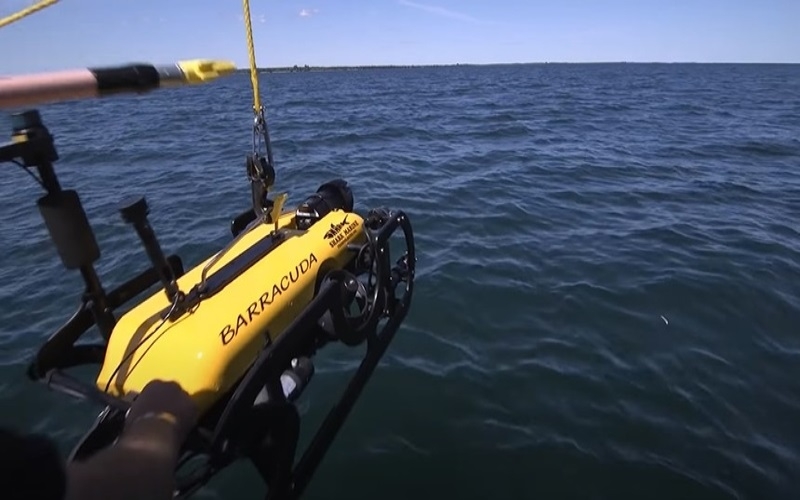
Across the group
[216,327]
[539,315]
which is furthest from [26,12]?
[539,315]

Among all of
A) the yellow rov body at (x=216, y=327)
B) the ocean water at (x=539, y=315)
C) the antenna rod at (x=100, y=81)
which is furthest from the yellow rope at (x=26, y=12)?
the ocean water at (x=539, y=315)

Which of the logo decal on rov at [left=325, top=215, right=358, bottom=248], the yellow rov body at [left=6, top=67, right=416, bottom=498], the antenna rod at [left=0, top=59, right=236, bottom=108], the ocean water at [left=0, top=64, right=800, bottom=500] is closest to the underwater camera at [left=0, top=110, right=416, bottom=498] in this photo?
the yellow rov body at [left=6, top=67, right=416, bottom=498]

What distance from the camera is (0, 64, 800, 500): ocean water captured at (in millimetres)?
3500

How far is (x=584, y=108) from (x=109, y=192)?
834 inches

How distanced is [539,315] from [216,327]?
3818mm

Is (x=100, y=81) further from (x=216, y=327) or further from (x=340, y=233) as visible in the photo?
(x=340, y=233)

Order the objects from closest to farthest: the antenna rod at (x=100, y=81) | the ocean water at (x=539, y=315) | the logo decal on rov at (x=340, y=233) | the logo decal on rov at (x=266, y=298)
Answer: the antenna rod at (x=100, y=81) < the logo decal on rov at (x=266, y=298) < the logo decal on rov at (x=340, y=233) < the ocean water at (x=539, y=315)

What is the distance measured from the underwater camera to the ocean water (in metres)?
1.14

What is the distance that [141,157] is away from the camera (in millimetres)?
13125

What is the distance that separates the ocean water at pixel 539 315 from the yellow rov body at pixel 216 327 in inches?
55.1

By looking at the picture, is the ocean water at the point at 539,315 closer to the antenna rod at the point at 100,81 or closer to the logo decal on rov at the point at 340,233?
the logo decal on rov at the point at 340,233

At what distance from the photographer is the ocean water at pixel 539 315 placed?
11.5 feet

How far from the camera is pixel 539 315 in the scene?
5320mm

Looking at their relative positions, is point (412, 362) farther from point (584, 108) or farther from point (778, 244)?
point (584, 108)
